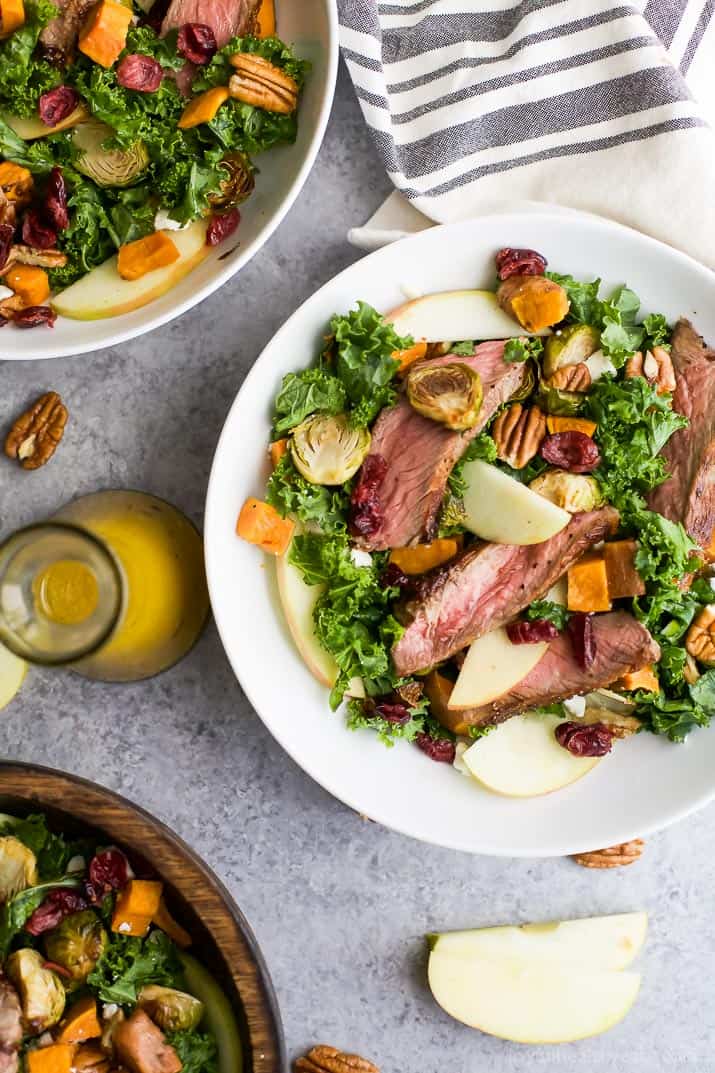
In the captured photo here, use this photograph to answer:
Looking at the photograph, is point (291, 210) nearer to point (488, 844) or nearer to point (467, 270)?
point (467, 270)

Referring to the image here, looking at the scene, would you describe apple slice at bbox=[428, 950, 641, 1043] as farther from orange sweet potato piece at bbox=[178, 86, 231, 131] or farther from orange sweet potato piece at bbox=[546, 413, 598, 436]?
orange sweet potato piece at bbox=[178, 86, 231, 131]

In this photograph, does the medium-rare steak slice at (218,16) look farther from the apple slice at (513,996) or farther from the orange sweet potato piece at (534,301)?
the apple slice at (513,996)

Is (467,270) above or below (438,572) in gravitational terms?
above

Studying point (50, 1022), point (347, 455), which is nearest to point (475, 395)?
point (347, 455)

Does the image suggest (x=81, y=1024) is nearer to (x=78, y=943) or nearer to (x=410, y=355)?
(x=78, y=943)

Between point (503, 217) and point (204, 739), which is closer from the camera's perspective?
point (503, 217)

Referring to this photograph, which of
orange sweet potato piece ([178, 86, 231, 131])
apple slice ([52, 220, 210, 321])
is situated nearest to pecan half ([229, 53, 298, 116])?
orange sweet potato piece ([178, 86, 231, 131])
